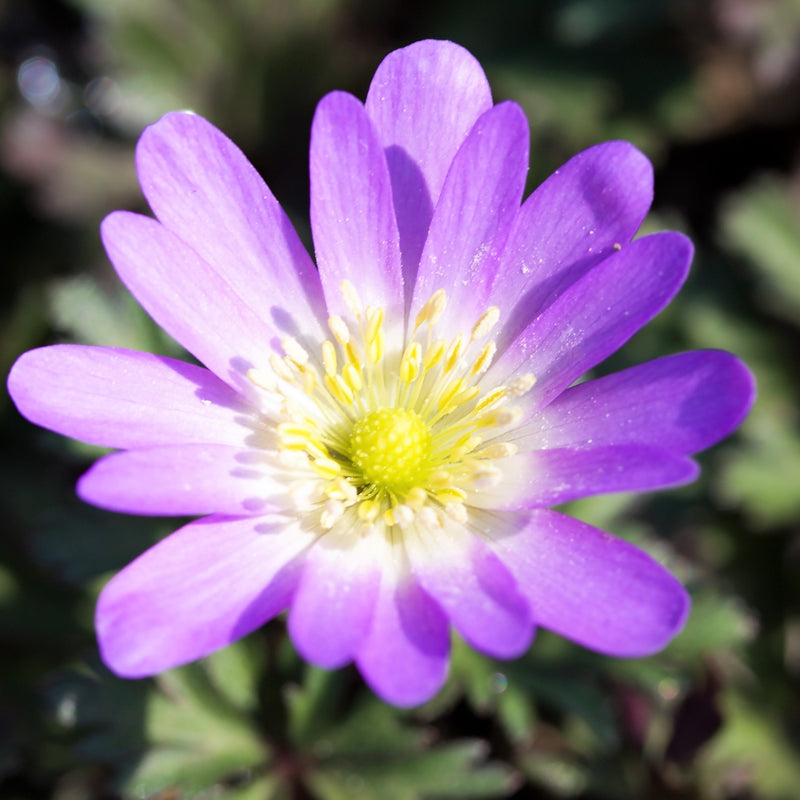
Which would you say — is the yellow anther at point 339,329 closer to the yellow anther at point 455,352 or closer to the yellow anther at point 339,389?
the yellow anther at point 339,389

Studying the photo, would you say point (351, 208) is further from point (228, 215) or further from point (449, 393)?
point (449, 393)

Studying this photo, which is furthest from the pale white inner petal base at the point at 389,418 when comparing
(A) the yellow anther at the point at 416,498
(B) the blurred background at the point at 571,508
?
(B) the blurred background at the point at 571,508

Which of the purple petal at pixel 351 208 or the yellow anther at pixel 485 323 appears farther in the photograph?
the yellow anther at pixel 485 323

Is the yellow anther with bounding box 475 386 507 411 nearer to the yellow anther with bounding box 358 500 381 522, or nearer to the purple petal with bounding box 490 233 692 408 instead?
the purple petal with bounding box 490 233 692 408

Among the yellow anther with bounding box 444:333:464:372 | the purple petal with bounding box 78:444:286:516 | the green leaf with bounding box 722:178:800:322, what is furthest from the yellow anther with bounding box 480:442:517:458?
the green leaf with bounding box 722:178:800:322

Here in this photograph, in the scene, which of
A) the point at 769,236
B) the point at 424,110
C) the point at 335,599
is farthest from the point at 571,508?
the point at 769,236

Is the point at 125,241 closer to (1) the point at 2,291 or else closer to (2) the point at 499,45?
Result: (1) the point at 2,291

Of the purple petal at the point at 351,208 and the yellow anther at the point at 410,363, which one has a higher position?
the purple petal at the point at 351,208

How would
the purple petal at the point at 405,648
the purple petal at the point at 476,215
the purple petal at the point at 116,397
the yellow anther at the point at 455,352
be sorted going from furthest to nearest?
the yellow anther at the point at 455,352, the purple petal at the point at 476,215, the purple petal at the point at 116,397, the purple petal at the point at 405,648
